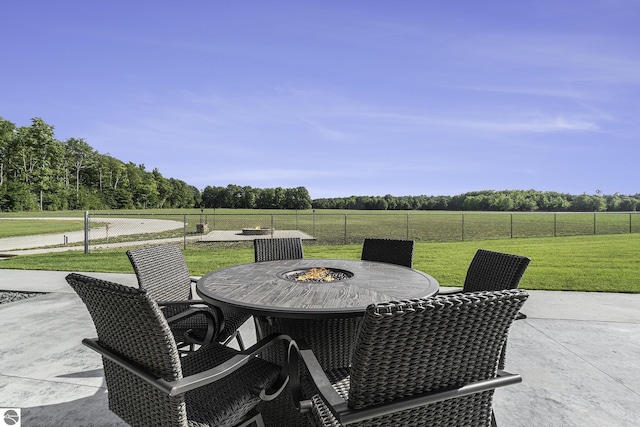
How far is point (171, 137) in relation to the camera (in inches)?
1378

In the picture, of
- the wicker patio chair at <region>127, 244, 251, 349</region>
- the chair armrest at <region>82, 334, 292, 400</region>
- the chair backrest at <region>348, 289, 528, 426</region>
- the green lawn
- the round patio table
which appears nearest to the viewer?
the chair backrest at <region>348, 289, 528, 426</region>

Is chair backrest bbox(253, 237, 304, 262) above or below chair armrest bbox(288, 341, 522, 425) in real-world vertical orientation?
above

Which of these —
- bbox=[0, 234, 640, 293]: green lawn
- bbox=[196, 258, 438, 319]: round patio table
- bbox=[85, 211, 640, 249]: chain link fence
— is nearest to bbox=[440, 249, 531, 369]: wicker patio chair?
bbox=[196, 258, 438, 319]: round patio table

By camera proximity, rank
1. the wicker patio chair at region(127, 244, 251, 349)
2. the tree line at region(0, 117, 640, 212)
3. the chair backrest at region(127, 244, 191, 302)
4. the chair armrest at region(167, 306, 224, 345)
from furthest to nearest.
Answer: the tree line at region(0, 117, 640, 212) → the chair backrest at region(127, 244, 191, 302) → the wicker patio chair at region(127, 244, 251, 349) → the chair armrest at region(167, 306, 224, 345)

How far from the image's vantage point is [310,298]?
6.33 feet

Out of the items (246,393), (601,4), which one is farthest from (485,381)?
(601,4)

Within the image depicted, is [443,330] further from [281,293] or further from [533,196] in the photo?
[533,196]

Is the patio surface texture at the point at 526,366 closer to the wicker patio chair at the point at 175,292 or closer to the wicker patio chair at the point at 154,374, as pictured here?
the wicker patio chair at the point at 175,292

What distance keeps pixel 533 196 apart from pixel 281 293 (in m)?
43.7
